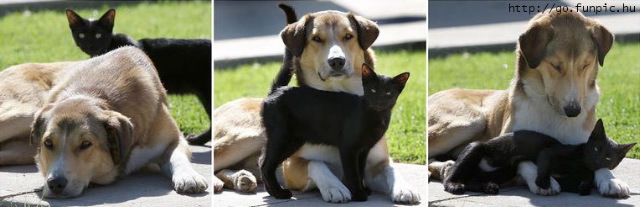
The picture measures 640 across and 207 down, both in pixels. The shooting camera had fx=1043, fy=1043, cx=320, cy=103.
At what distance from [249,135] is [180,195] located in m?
0.61

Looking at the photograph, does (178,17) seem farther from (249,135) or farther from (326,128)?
(326,128)

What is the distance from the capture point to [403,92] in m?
9.57

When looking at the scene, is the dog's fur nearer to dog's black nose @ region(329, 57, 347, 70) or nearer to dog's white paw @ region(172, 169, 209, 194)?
dog's black nose @ region(329, 57, 347, 70)

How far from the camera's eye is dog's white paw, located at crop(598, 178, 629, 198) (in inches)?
249

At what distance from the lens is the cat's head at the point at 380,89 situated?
18.8 ft

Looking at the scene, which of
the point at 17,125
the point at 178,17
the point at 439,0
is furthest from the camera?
the point at 439,0

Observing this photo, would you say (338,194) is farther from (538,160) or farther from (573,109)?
(573,109)

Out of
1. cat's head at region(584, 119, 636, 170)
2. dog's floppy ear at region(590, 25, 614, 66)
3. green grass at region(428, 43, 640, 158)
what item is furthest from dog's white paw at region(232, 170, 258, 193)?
green grass at region(428, 43, 640, 158)

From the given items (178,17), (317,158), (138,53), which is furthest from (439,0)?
(317,158)

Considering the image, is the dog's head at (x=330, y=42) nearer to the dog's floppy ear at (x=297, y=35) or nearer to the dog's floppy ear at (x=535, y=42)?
the dog's floppy ear at (x=297, y=35)

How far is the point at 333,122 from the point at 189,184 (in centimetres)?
123

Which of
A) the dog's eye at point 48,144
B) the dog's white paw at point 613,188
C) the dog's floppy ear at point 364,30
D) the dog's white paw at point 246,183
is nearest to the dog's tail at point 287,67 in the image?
the dog's floppy ear at point 364,30

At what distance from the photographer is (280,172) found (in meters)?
6.49

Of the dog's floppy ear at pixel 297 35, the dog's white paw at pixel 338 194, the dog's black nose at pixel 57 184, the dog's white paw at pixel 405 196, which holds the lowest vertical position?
the dog's white paw at pixel 405 196
